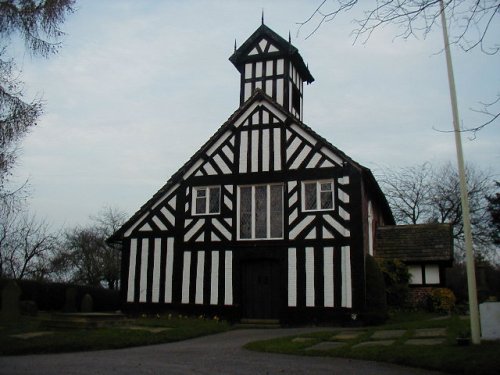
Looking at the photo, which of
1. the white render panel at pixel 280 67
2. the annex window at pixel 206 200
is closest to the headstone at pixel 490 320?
the annex window at pixel 206 200

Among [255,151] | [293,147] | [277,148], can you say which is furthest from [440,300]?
[255,151]

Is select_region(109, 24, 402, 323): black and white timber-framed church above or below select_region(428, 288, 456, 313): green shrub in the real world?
above

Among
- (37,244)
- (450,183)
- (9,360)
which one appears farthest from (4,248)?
(450,183)

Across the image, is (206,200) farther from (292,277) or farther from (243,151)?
(292,277)

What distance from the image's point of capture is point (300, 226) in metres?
19.1

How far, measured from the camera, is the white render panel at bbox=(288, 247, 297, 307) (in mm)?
18688

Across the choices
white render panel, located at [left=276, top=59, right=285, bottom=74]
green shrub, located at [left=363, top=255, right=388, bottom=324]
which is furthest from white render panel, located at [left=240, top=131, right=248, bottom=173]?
green shrub, located at [left=363, top=255, right=388, bottom=324]

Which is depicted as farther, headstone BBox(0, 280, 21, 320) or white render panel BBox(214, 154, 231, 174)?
white render panel BBox(214, 154, 231, 174)

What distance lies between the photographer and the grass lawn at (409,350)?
8.48m

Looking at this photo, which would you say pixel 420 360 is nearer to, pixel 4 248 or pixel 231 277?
pixel 231 277

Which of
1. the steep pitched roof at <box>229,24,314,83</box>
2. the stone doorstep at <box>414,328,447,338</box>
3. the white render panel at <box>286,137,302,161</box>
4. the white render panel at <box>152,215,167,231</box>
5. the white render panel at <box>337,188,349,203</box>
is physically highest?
the steep pitched roof at <box>229,24,314,83</box>

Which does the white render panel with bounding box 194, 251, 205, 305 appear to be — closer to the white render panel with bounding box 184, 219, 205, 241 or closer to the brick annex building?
the brick annex building

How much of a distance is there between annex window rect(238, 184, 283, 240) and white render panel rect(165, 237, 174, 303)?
2.88 m

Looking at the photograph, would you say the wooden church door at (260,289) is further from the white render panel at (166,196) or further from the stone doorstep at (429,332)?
the stone doorstep at (429,332)
